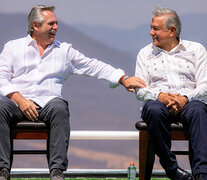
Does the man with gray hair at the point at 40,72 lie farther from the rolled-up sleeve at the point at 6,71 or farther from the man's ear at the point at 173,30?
the man's ear at the point at 173,30

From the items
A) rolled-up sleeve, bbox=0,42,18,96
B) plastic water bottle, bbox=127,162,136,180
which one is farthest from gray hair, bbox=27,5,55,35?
plastic water bottle, bbox=127,162,136,180

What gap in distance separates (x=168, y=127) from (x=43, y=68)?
107 centimetres

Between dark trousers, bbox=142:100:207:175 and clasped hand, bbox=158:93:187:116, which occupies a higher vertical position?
clasped hand, bbox=158:93:187:116

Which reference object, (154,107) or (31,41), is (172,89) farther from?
(31,41)

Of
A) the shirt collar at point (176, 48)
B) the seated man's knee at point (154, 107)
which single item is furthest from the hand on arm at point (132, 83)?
the shirt collar at point (176, 48)

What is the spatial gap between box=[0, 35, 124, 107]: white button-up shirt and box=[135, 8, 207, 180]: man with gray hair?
0.96 feet

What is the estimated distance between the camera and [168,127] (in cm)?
320

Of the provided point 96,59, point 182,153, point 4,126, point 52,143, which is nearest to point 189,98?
point 182,153

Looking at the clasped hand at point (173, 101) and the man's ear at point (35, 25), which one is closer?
the clasped hand at point (173, 101)

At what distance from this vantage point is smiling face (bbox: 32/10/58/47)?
3477 mm

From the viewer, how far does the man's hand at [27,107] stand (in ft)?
10.4

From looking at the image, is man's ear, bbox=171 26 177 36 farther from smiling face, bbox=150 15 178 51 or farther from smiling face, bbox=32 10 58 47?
smiling face, bbox=32 10 58 47

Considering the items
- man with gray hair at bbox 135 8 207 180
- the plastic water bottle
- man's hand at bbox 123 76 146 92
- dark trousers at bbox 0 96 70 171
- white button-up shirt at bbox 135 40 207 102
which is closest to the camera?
dark trousers at bbox 0 96 70 171

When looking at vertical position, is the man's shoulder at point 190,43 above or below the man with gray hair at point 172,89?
above
